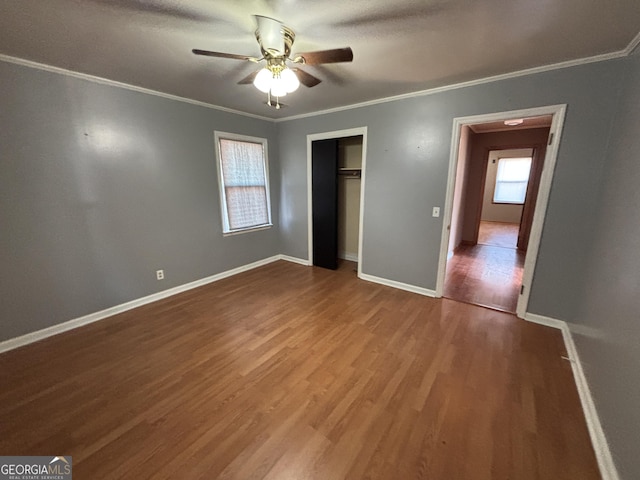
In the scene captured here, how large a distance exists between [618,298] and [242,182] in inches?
165

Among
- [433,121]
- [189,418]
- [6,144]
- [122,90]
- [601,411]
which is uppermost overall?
[122,90]

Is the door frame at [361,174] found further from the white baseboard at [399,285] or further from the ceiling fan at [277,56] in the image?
the ceiling fan at [277,56]

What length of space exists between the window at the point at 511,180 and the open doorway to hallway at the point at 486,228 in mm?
332

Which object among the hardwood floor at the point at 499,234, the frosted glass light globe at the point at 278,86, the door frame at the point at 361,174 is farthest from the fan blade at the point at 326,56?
the hardwood floor at the point at 499,234

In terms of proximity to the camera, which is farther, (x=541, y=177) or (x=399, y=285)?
(x=399, y=285)

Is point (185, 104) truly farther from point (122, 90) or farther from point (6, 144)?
point (6, 144)

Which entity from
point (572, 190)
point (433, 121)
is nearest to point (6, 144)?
point (433, 121)

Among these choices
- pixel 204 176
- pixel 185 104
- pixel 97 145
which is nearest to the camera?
pixel 97 145

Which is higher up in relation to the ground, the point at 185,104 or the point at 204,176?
the point at 185,104

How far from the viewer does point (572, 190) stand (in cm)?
232

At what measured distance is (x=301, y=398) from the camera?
1749 mm

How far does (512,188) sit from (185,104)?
9.79m

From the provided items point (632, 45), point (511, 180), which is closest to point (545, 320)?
point (632, 45)

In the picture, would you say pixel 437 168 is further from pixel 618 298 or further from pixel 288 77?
pixel 288 77
